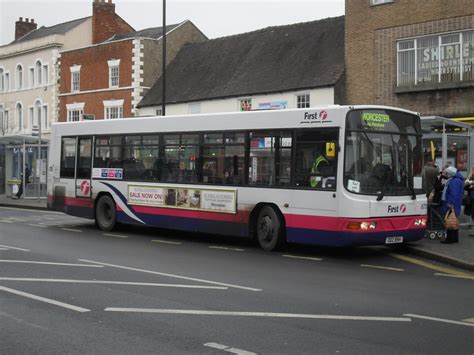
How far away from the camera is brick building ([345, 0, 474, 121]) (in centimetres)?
2366

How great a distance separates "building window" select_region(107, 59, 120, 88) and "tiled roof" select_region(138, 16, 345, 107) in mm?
2744

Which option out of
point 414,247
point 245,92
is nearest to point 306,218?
point 414,247

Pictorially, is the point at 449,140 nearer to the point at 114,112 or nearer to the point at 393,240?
the point at 393,240

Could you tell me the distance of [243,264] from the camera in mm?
11367

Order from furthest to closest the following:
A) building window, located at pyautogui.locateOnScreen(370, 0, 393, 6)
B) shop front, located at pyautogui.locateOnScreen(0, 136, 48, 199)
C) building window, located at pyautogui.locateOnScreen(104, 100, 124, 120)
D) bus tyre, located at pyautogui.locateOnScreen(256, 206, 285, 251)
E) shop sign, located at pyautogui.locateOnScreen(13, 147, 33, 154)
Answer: building window, located at pyautogui.locateOnScreen(104, 100, 124, 120) → shop sign, located at pyautogui.locateOnScreen(13, 147, 33, 154) → shop front, located at pyautogui.locateOnScreen(0, 136, 48, 199) → building window, located at pyautogui.locateOnScreen(370, 0, 393, 6) → bus tyre, located at pyautogui.locateOnScreen(256, 206, 285, 251)

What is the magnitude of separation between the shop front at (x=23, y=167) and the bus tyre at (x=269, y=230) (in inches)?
716

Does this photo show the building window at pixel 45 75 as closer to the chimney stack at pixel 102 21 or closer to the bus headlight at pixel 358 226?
the chimney stack at pixel 102 21

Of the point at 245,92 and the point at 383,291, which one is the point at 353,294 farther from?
the point at 245,92

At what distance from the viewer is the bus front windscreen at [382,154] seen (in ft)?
39.3

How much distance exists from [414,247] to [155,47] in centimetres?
3246

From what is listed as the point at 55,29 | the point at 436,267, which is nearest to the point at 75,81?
the point at 55,29

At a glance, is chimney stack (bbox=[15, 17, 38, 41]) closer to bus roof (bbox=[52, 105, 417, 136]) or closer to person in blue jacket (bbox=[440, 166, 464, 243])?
bus roof (bbox=[52, 105, 417, 136])

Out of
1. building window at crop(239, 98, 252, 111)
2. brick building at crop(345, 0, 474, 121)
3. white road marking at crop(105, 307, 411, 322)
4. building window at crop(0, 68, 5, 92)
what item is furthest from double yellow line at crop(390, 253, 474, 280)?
building window at crop(0, 68, 5, 92)

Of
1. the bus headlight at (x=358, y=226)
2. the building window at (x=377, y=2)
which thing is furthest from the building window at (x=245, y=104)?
the bus headlight at (x=358, y=226)
